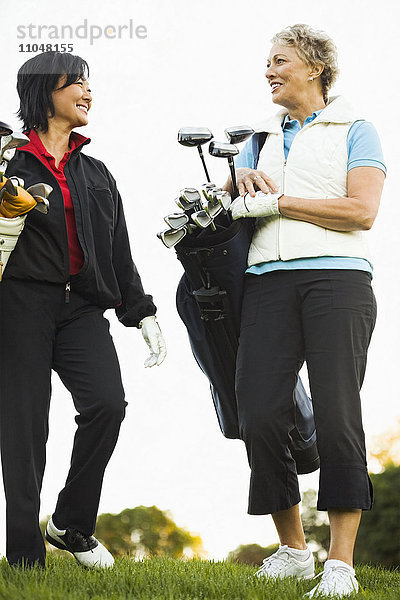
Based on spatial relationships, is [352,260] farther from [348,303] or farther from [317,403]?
[317,403]

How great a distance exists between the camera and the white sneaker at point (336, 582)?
319cm

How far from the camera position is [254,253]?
395cm

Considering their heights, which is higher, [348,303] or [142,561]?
[348,303]

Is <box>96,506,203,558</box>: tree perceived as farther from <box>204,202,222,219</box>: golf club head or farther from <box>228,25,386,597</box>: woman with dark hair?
<box>204,202,222,219</box>: golf club head

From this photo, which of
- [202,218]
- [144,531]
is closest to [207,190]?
[202,218]

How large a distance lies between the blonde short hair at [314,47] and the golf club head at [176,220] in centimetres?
103

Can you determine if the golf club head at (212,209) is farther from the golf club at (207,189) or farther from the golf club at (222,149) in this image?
the golf club at (222,149)

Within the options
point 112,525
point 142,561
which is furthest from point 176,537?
point 142,561

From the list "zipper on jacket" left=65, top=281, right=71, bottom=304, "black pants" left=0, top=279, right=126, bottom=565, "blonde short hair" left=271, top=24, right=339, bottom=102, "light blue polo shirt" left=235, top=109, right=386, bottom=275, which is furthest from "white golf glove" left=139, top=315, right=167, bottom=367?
"blonde short hair" left=271, top=24, right=339, bottom=102

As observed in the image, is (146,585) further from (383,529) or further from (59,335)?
(383,529)

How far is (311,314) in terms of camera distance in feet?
12.1

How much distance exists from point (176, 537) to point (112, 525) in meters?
1.95

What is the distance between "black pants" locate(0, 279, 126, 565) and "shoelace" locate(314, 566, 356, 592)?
45.1 inches

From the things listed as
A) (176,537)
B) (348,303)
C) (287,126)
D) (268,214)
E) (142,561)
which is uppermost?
(287,126)
